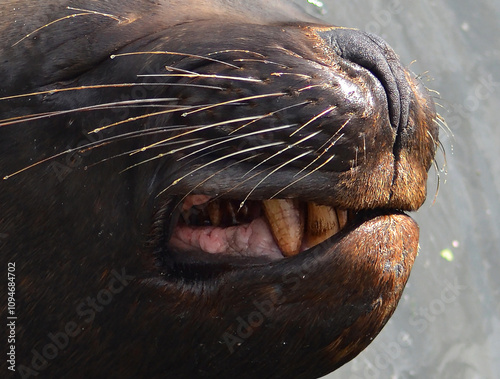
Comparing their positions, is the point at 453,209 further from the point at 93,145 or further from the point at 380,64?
the point at 93,145

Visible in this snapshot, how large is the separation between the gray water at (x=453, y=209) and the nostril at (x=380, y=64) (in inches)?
102

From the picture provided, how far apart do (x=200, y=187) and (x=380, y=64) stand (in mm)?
681

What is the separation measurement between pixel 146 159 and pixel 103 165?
0.61ft

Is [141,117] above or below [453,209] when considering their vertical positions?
above

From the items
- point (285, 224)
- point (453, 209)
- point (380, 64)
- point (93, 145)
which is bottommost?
point (453, 209)

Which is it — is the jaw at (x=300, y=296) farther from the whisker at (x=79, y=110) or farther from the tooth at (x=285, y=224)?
the whisker at (x=79, y=110)

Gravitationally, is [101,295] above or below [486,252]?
above

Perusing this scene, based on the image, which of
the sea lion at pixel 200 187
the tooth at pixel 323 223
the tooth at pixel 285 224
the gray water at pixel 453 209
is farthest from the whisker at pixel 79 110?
the gray water at pixel 453 209

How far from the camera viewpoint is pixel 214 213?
3.08 meters

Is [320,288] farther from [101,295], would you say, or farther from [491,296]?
[491,296]

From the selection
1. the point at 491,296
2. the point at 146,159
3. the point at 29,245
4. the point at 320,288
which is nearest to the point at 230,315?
the point at 320,288

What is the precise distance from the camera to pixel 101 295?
3172mm

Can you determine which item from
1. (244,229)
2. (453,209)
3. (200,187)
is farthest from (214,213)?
(453,209)

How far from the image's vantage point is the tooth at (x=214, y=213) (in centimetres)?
307
